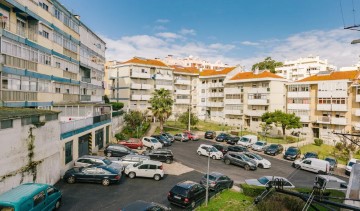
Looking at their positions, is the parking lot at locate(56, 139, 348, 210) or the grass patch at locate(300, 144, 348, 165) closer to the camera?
the parking lot at locate(56, 139, 348, 210)

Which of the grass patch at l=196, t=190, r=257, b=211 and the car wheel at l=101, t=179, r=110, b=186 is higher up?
the car wheel at l=101, t=179, r=110, b=186

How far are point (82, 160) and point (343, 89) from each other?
52.4 metres

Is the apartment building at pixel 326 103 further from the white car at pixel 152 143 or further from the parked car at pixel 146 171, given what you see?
the parked car at pixel 146 171

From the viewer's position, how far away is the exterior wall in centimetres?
1703

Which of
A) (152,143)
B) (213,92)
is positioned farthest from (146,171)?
(213,92)

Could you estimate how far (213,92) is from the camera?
80562 mm

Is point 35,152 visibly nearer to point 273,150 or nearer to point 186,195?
point 186,195

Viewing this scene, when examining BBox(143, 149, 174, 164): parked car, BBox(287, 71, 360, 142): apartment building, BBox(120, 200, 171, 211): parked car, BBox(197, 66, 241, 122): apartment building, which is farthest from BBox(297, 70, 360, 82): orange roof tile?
BBox(120, 200, 171, 211): parked car

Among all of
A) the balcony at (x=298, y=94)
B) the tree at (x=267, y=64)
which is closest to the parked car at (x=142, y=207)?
the balcony at (x=298, y=94)

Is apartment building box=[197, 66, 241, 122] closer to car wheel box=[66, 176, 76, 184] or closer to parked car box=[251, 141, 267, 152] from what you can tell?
parked car box=[251, 141, 267, 152]

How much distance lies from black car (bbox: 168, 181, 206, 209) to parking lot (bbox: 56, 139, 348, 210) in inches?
27.6

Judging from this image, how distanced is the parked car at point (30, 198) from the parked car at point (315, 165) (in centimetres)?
2838

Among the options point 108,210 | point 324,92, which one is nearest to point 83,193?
point 108,210

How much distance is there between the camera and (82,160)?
2656 centimetres
